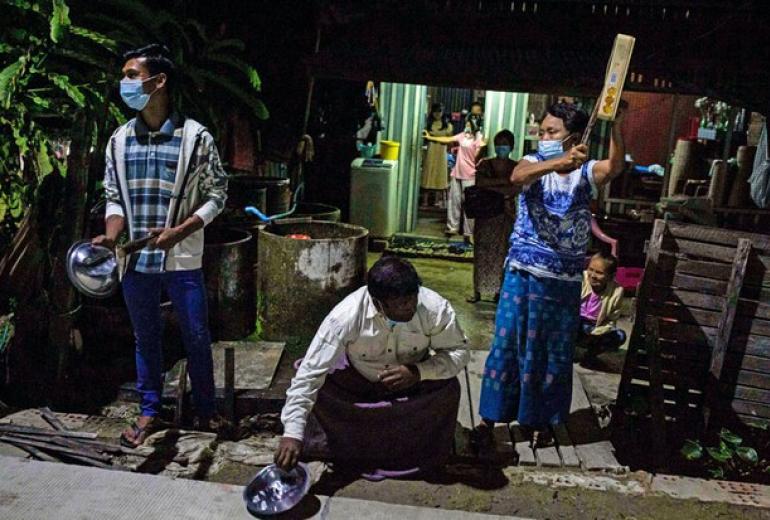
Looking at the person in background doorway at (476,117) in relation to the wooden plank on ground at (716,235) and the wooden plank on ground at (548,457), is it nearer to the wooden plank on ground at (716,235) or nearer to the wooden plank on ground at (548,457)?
the wooden plank on ground at (716,235)

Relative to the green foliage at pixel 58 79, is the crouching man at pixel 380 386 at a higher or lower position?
lower

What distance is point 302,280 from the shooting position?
6371 mm

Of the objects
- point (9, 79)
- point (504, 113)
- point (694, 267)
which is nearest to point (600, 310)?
point (694, 267)

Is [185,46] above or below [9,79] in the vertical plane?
above

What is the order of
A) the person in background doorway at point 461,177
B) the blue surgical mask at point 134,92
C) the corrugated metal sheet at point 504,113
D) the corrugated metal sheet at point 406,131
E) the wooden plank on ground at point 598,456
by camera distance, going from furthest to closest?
the person in background doorway at point 461,177, the corrugated metal sheet at point 406,131, the corrugated metal sheet at point 504,113, the wooden plank on ground at point 598,456, the blue surgical mask at point 134,92

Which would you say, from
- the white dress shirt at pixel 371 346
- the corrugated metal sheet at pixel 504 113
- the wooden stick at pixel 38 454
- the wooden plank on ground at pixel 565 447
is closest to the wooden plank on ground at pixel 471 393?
the wooden plank on ground at pixel 565 447

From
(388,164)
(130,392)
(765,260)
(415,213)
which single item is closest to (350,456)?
(130,392)

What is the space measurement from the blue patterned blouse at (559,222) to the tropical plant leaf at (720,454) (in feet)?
5.49

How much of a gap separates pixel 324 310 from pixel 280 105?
126 inches

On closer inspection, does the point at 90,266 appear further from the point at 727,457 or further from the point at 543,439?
the point at 727,457

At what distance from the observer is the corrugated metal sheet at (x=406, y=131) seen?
1117 cm

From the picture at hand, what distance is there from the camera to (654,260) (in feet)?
15.4

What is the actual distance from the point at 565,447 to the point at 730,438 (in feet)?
4.03

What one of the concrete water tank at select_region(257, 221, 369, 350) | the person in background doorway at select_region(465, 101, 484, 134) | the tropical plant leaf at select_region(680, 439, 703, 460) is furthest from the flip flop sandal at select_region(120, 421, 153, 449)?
the person in background doorway at select_region(465, 101, 484, 134)
